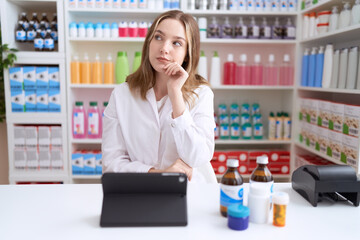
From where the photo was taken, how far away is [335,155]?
233 cm

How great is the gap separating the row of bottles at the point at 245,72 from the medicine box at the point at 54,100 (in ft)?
4.13

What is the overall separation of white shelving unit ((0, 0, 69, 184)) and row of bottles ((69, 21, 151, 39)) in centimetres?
15

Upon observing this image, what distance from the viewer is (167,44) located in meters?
1.47

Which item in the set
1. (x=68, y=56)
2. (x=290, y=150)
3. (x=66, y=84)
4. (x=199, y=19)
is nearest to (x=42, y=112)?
(x=66, y=84)

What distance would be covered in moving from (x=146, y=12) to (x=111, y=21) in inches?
18.7

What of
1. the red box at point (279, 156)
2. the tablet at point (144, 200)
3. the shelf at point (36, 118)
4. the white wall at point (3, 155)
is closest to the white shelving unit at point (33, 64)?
the shelf at point (36, 118)

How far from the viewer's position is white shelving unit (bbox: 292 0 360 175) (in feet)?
7.45

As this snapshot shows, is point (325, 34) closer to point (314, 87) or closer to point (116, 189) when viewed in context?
point (314, 87)

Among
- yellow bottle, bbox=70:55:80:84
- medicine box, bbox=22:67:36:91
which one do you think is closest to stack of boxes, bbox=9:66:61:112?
medicine box, bbox=22:67:36:91

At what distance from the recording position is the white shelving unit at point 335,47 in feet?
7.45

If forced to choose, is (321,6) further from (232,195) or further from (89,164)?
(89,164)

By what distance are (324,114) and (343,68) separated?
40 centimetres

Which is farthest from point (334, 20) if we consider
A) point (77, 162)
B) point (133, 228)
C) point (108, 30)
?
point (77, 162)

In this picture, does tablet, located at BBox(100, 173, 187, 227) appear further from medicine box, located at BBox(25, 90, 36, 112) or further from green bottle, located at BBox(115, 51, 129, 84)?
medicine box, located at BBox(25, 90, 36, 112)
